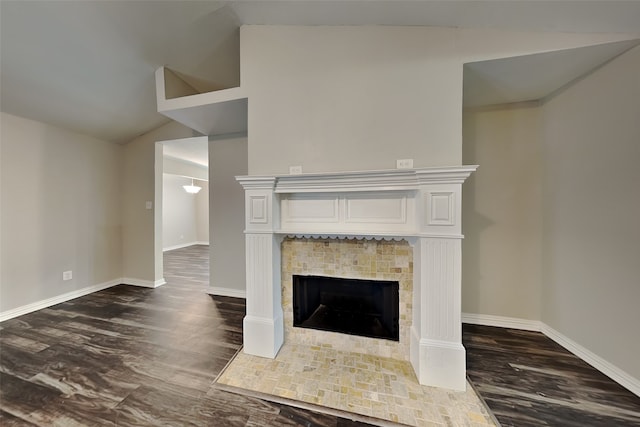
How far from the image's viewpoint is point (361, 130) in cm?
172

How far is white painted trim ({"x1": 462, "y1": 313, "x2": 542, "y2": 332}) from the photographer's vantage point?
2.22 metres

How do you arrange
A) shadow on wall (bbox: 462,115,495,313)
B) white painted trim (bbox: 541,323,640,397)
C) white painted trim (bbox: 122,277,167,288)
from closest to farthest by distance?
1. white painted trim (bbox: 541,323,640,397)
2. shadow on wall (bbox: 462,115,495,313)
3. white painted trim (bbox: 122,277,167,288)

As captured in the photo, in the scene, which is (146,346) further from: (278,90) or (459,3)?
(459,3)

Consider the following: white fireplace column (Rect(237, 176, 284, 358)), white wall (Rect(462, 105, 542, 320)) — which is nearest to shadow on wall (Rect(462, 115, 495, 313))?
white wall (Rect(462, 105, 542, 320))

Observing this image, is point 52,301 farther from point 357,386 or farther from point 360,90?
point 360,90

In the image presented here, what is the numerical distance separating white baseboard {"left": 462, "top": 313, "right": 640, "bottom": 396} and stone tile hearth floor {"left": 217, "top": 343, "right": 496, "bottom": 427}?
42.0 inches

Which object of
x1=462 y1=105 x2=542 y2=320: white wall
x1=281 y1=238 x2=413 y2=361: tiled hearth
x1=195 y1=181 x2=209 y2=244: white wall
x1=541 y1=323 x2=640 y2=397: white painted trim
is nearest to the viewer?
x1=541 y1=323 x2=640 y2=397: white painted trim

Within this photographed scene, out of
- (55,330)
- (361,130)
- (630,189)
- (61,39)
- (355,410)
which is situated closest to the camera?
(355,410)

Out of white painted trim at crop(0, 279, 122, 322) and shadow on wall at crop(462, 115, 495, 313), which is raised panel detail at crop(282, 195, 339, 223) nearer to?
shadow on wall at crop(462, 115, 495, 313)

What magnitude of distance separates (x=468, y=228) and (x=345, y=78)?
193 centimetres

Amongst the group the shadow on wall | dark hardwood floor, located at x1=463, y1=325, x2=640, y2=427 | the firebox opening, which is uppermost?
the shadow on wall

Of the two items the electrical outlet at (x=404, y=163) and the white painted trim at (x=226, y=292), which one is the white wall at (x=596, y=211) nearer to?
the electrical outlet at (x=404, y=163)

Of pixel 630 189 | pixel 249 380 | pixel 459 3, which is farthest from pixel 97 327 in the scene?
pixel 630 189

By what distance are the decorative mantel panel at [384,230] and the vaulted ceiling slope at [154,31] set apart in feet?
3.37
